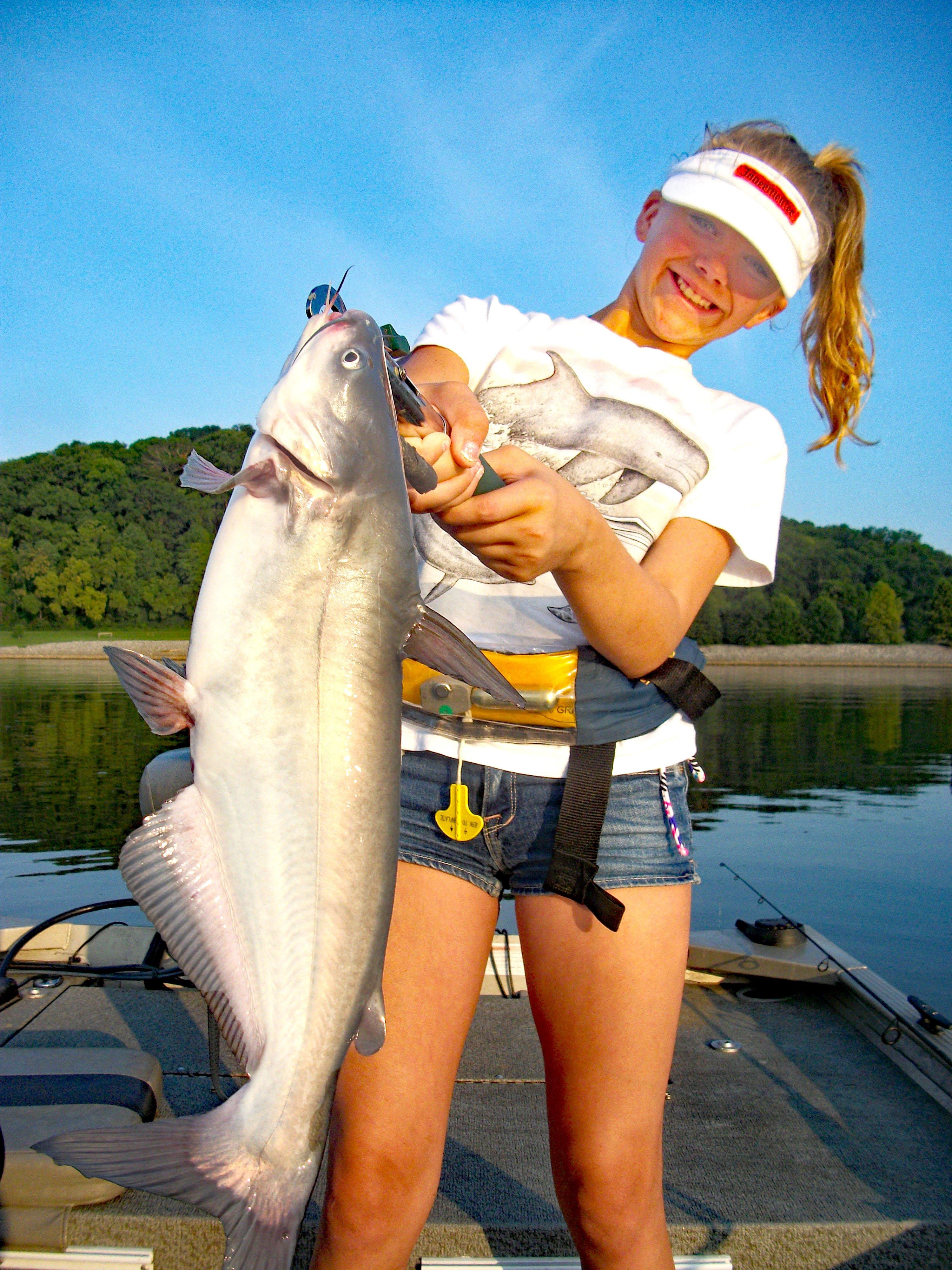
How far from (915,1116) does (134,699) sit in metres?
4.10

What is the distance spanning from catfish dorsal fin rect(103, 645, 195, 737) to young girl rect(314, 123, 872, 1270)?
48 cm

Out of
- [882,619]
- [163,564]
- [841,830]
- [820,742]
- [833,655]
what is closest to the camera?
[841,830]

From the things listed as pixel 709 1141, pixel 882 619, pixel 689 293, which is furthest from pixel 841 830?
pixel 882 619

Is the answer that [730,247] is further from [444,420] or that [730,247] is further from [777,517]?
[444,420]

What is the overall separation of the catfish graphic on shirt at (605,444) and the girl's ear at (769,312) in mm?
459

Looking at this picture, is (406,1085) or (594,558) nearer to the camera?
(594,558)

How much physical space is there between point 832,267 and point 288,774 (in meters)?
2.15

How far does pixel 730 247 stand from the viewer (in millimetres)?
2318

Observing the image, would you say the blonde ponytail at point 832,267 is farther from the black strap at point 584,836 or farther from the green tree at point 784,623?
the green tree at point 784,623

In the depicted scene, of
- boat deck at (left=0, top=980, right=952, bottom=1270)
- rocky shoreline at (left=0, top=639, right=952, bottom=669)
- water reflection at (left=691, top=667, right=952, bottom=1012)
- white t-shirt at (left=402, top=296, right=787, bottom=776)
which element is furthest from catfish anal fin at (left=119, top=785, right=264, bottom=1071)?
rocky shoreline at (left=0, top=639, right=952, bottom=669)

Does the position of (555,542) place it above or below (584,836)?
above

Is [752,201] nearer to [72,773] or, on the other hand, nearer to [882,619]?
[72,773]

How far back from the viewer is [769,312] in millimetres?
2516

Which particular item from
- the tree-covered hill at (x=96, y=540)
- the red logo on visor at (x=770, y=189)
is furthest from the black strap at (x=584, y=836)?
the tree-covered hill at (x=96, y=540)
